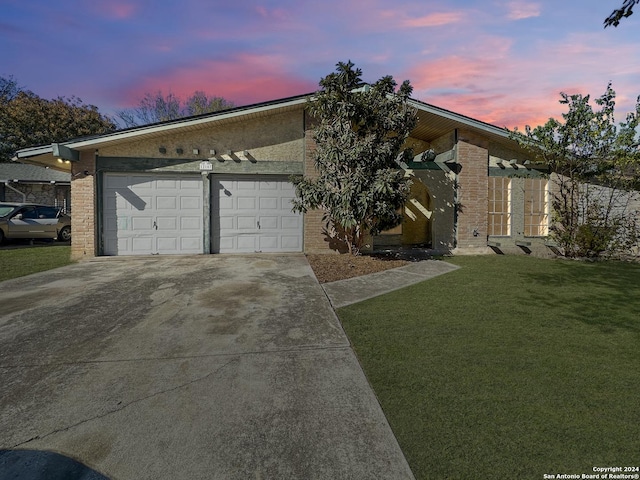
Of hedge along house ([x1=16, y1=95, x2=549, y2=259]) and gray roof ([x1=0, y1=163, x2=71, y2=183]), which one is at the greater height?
gray roof ([x1=0, y1=163, x2=71, y2=183])

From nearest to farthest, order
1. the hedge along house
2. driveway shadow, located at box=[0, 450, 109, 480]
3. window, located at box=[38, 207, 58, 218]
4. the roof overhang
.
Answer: driveway shadow, located at box=[0, 450, 109, 480] < the roof overhang < the hedge along house < window, located at box=[38, 207, 58, 218]

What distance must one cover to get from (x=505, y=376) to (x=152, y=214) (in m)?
11.0

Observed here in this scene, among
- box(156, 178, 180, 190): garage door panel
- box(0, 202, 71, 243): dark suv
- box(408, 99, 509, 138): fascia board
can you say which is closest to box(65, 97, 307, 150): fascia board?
box(156, 178, 180, 190): garage door panel

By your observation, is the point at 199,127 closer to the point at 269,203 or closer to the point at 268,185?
the point at 268,185

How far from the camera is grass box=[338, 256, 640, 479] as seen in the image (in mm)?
2193

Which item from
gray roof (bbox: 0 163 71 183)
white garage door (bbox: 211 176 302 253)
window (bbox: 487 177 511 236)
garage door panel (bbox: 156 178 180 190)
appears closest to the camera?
garage door panel (bbox: 156 178 180 190)

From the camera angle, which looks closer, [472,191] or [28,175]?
[472,191]

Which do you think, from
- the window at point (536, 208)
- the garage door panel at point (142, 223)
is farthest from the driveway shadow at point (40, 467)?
the window at point (536, 208)

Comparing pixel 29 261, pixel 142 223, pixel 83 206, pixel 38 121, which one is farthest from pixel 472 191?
pixel 38 121

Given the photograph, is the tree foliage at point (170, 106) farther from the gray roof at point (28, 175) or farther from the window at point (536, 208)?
the window at point (536, 208)

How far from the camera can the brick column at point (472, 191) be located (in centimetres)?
1181

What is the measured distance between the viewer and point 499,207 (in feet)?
39.8

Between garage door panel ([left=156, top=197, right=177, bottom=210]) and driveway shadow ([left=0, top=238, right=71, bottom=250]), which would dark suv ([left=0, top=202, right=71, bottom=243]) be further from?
garage door panel ([left=156, top=197, right=177, bottom=210])

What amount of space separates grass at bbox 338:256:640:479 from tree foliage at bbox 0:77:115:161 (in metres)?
37.3
